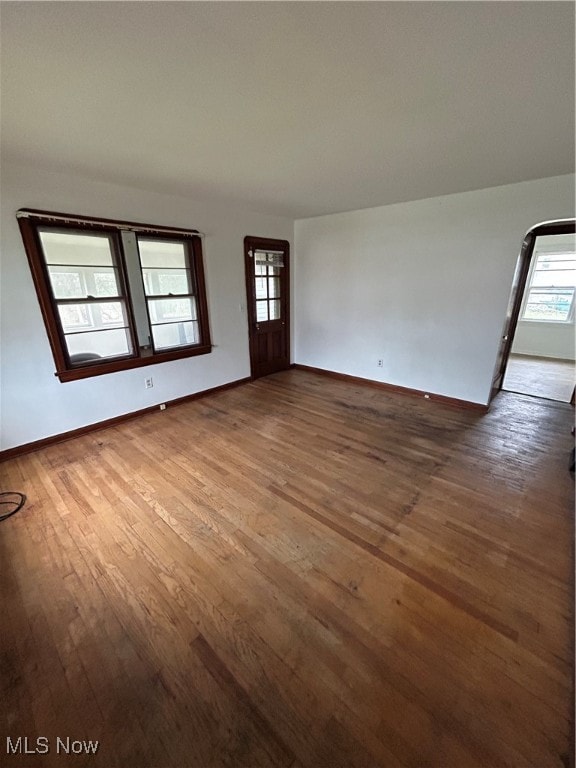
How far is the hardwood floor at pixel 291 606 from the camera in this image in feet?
3.58

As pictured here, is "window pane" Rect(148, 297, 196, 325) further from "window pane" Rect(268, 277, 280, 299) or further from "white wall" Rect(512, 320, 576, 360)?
"white wall" Rect(512, 320, 576, 360)

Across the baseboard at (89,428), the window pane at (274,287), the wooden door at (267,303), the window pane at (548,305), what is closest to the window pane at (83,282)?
the baseboard at (89,428)

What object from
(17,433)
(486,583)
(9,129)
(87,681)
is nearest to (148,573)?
(87,681)

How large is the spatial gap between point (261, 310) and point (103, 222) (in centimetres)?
239

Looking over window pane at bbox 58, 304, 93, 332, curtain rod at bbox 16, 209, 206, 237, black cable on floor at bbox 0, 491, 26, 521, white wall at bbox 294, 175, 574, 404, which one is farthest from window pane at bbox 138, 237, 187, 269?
black cable on floor at bbox 0, 491, 26, 521

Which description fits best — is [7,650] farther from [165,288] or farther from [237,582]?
[165,288]

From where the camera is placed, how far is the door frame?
3243 mm

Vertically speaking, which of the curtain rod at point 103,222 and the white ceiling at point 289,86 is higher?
the white ceiling at point 289,86

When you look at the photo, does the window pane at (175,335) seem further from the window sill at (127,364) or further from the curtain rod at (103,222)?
the curtain rod at (103,222)

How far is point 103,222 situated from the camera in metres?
2.96

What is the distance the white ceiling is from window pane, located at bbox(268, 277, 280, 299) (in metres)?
2.34

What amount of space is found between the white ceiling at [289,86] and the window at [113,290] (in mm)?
599

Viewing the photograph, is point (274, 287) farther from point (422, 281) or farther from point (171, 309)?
point (422, 281)

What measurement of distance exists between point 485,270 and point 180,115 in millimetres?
3288
